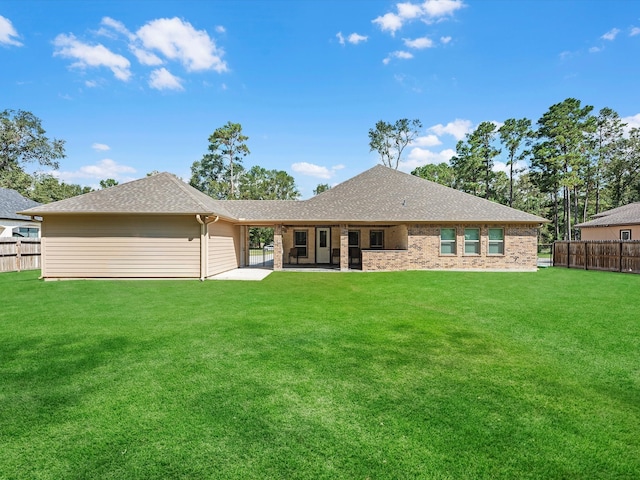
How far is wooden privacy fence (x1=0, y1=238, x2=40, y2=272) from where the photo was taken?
1555 centimetres

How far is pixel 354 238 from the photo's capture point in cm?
1923

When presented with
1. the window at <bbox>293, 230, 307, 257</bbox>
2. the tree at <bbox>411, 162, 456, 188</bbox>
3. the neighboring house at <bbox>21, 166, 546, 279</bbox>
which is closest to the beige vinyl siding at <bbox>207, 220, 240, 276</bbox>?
the neighboring house at <bbox>21, 166, 546, 279</bbox>

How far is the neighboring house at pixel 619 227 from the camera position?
21552 mm

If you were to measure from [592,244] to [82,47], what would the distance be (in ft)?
85.1

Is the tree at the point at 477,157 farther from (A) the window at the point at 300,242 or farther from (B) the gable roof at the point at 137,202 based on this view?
(B) the gable roof at the point at 137,202

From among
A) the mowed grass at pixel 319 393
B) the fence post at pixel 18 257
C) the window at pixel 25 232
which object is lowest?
the mowed grass at pixel 319 393

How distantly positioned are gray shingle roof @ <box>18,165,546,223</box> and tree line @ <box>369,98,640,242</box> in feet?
62.0

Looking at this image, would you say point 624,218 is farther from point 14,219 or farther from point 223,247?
point 14,219

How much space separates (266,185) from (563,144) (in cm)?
3717

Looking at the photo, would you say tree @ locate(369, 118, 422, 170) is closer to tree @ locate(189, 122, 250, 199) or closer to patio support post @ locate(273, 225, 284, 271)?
tree @ locate(189, 122, 250, 199)

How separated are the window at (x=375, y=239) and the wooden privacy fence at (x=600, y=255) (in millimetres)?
9909

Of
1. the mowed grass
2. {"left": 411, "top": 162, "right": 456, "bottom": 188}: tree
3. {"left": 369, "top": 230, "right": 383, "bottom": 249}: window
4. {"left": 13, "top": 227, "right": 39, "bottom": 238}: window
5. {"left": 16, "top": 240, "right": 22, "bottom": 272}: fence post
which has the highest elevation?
{"left": 411, "top": 162, "right": 456, "bottom": 188}: tree

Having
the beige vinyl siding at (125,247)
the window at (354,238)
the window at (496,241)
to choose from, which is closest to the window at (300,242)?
the window at (354,238)

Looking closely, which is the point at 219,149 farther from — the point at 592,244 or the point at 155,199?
the point at 592,244
